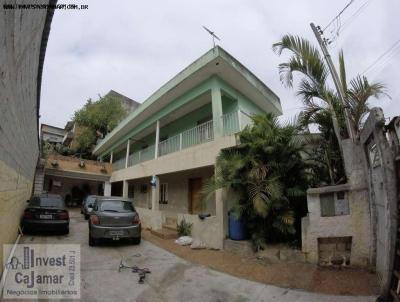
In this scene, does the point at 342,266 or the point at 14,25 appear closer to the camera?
the point at 14,25

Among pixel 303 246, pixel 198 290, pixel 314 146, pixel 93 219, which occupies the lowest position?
pixel 198 290

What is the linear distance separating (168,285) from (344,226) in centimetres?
409

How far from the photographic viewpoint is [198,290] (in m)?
4.89

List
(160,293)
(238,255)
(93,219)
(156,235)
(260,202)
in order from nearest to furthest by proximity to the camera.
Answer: (160,293)
(260,202)
(238,255)
(93,219)
(156,235)

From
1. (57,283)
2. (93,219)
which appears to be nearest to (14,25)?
(57,283)

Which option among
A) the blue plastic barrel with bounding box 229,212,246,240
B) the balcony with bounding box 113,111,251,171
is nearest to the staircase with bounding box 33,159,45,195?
the balcony with bounding box 113,111,251,171

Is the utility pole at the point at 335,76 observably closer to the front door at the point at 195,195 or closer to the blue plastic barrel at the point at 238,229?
the blue plastic barrel at the point at 238,229

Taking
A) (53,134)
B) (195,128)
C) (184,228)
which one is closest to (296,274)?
(184,228)

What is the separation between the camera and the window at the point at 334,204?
5.65 m

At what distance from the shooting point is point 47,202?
31.3 feet

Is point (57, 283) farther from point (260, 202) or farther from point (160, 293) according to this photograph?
point (260, 202)

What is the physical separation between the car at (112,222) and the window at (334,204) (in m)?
5.72

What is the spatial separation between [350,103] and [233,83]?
192 inches

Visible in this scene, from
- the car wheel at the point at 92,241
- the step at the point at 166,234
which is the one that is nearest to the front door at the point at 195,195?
the step at the point at 166,234
